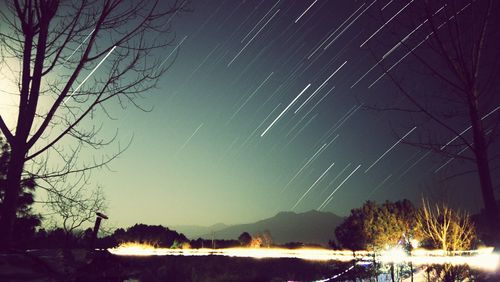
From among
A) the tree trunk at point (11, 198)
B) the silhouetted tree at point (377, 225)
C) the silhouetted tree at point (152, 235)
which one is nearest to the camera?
the tree trunk at point (11, 198)

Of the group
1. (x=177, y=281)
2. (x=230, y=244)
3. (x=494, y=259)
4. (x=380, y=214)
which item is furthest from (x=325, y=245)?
(x=494, y=259)

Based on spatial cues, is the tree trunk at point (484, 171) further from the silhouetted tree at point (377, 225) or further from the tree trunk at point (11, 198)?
the silhouetted tree at point (377, 225)

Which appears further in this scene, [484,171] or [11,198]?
[484,171]

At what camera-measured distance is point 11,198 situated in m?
4.67

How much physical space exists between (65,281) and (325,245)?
2264 inches

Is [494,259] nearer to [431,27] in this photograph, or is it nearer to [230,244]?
[431,27]

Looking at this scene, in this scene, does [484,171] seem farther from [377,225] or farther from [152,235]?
[152,235]

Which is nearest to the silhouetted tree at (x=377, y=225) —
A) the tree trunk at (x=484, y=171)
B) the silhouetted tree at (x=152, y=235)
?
the silhouetted tree at (x=152, y=235)

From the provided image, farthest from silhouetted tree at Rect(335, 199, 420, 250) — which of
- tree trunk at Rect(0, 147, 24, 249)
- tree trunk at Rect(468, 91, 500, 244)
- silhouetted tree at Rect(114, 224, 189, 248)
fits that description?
tree trunk at Rect(0, 147, 24, 249)

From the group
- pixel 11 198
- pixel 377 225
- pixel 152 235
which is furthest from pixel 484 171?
pixel 152 235

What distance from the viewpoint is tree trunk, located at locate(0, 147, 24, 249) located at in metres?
4.59

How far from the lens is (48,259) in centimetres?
425

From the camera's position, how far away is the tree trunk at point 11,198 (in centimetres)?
459

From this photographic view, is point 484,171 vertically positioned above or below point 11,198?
above
